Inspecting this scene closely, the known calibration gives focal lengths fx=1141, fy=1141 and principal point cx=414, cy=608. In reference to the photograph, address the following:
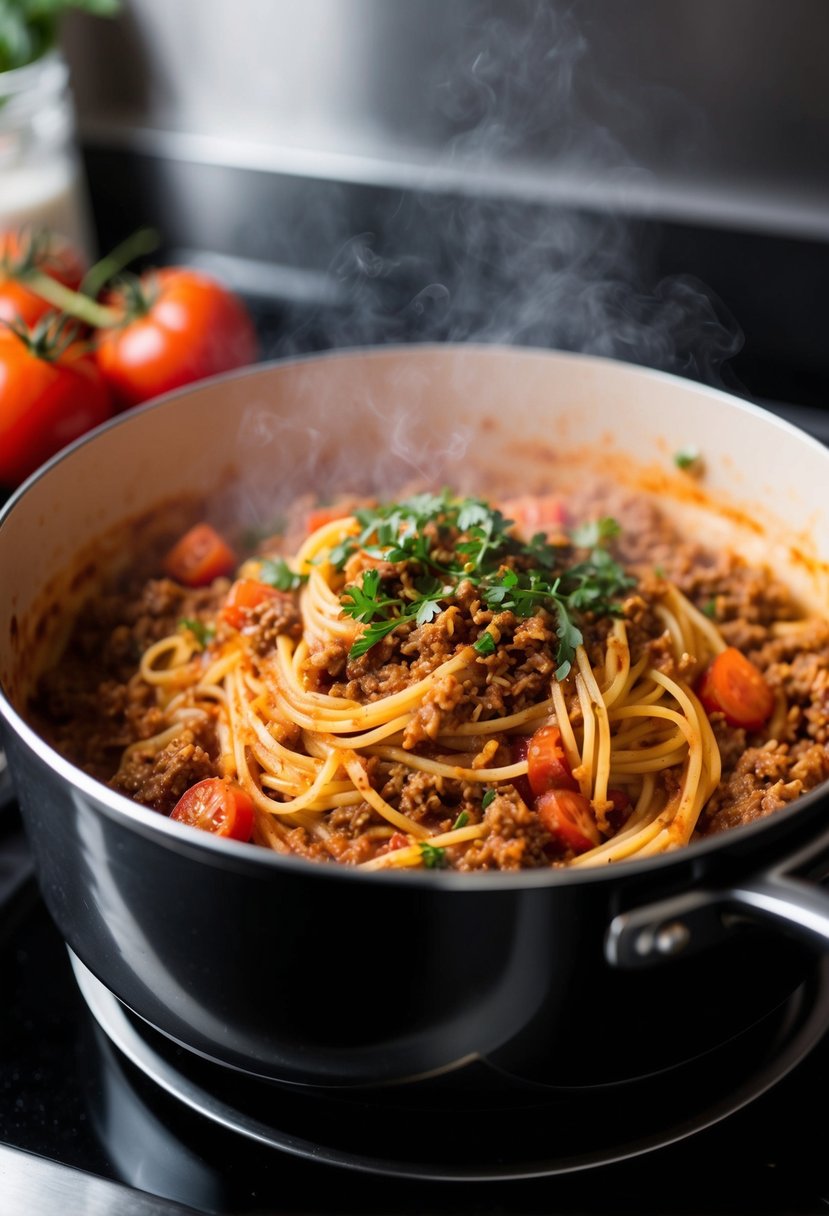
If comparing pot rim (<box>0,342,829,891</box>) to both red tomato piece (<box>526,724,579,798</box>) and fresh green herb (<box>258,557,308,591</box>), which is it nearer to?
red tomato piece (<box>526,724,579,798</box>)

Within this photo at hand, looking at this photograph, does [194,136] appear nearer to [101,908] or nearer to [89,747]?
[89,747]

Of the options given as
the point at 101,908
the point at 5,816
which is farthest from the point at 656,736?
the point at 5,816

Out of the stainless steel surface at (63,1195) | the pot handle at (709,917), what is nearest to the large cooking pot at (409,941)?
the pot handle at (709,917)

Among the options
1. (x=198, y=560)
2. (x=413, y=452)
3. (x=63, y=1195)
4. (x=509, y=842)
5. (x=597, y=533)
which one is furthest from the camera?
(x=413, y=452)

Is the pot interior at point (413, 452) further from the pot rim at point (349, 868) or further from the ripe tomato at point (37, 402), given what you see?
the pot rim at point (349, 868)

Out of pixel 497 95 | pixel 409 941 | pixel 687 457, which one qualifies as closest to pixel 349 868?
pixel 409 941

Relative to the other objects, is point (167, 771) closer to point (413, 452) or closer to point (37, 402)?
point (413, 452)
